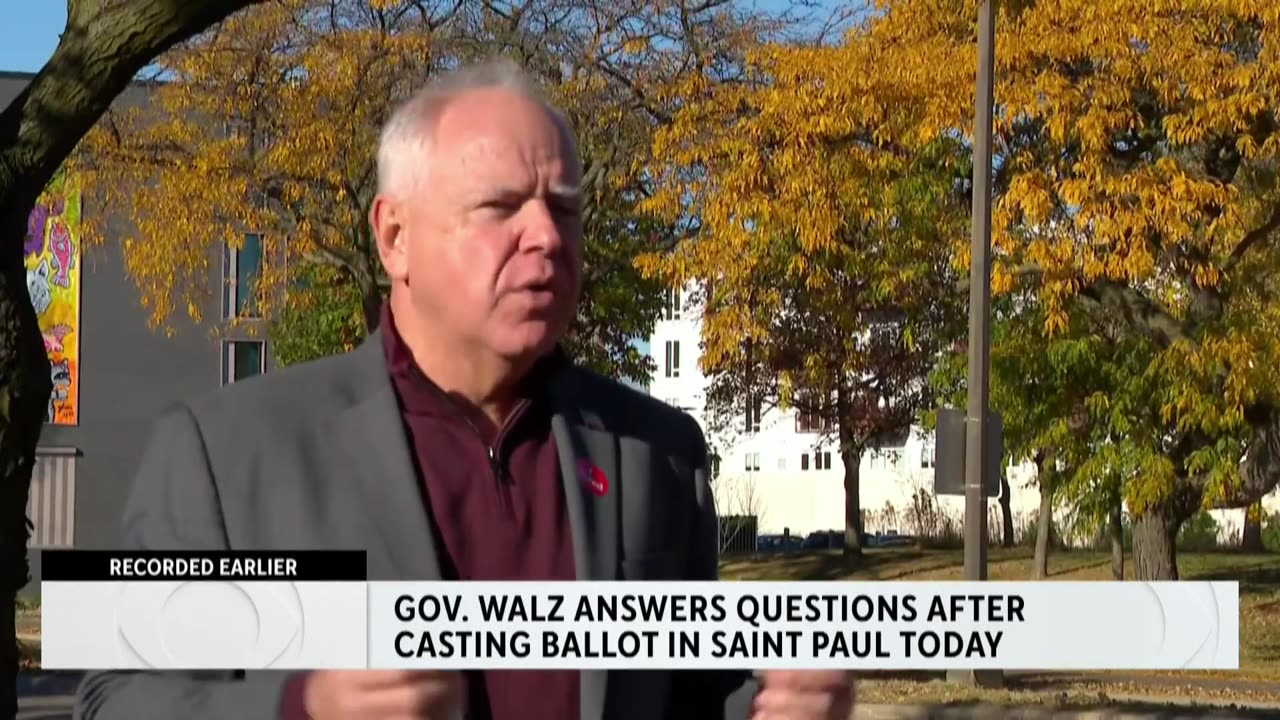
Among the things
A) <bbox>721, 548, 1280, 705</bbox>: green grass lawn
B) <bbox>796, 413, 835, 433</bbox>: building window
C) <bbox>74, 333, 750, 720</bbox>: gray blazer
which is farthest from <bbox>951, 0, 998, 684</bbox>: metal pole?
<bbox>796, 413, 835, 433</bbox>: building window

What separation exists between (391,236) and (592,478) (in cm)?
38

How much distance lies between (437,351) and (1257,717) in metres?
13.5

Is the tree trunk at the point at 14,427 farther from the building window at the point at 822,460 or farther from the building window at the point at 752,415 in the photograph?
the building window at the point at 822,460

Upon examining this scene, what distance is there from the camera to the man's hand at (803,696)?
227 centimetres

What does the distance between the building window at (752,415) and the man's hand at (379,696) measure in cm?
4326

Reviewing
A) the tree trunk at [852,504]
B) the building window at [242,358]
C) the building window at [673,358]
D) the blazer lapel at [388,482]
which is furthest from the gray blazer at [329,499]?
the building window at [673,358]

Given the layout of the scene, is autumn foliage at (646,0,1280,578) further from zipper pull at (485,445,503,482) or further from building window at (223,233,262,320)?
zipper pull at (485,445,503,482)

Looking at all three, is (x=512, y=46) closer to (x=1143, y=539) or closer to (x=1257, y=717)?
(x=1257, y=717)

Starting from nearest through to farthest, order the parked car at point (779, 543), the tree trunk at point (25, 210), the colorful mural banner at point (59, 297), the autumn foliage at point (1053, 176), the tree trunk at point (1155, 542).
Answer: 1. the tree trunk at point (25, 210)
2. the autumn foliage at point (1053, 176)
3. the tree trunk at point (1155, 542)
4. the colorful mural banner at point (59, 297)
5. the parked car at point (779, 543)

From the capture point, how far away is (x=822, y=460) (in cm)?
5897

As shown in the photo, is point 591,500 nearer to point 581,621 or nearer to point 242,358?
point 581,621

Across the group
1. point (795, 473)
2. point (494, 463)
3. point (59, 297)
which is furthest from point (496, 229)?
point (795, 473)

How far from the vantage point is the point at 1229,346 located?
1620 centimetres

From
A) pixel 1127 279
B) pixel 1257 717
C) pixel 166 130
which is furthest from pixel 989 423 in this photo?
pixel 166 130
